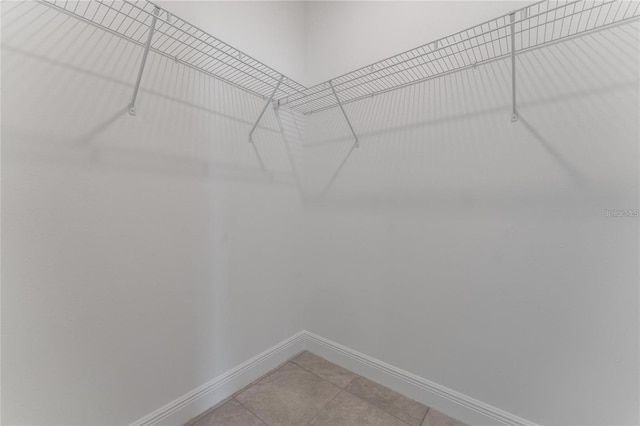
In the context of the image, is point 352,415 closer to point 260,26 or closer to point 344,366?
point 344,366

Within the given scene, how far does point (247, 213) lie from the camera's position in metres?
1.56

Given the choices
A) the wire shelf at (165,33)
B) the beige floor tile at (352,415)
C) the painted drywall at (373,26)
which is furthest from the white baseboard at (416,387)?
the painted drywall at (373,26)

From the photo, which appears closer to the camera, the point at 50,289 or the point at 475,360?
the point at 50,289

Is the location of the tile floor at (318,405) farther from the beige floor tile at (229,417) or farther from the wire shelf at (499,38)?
the wire shelf at (499,38)

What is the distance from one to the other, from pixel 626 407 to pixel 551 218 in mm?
750

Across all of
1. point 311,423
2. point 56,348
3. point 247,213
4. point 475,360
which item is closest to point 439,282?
point 475,360

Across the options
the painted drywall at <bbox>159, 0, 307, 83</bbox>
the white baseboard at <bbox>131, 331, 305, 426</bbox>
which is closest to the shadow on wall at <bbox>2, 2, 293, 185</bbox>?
the painted drywall at <bbox>159, 0, 307, 83</bbox>

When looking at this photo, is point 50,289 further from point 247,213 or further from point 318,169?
point 318,169

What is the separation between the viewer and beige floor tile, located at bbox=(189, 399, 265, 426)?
1.28 m

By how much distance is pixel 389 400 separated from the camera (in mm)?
1447

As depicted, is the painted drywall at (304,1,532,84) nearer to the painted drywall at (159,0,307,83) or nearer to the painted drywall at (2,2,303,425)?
the painted drywall at (159,0,307,83)

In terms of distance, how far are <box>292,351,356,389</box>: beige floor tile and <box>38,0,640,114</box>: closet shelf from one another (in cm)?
177

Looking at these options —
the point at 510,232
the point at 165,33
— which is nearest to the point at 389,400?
the point at 510,232

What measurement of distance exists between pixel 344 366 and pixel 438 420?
62cm
